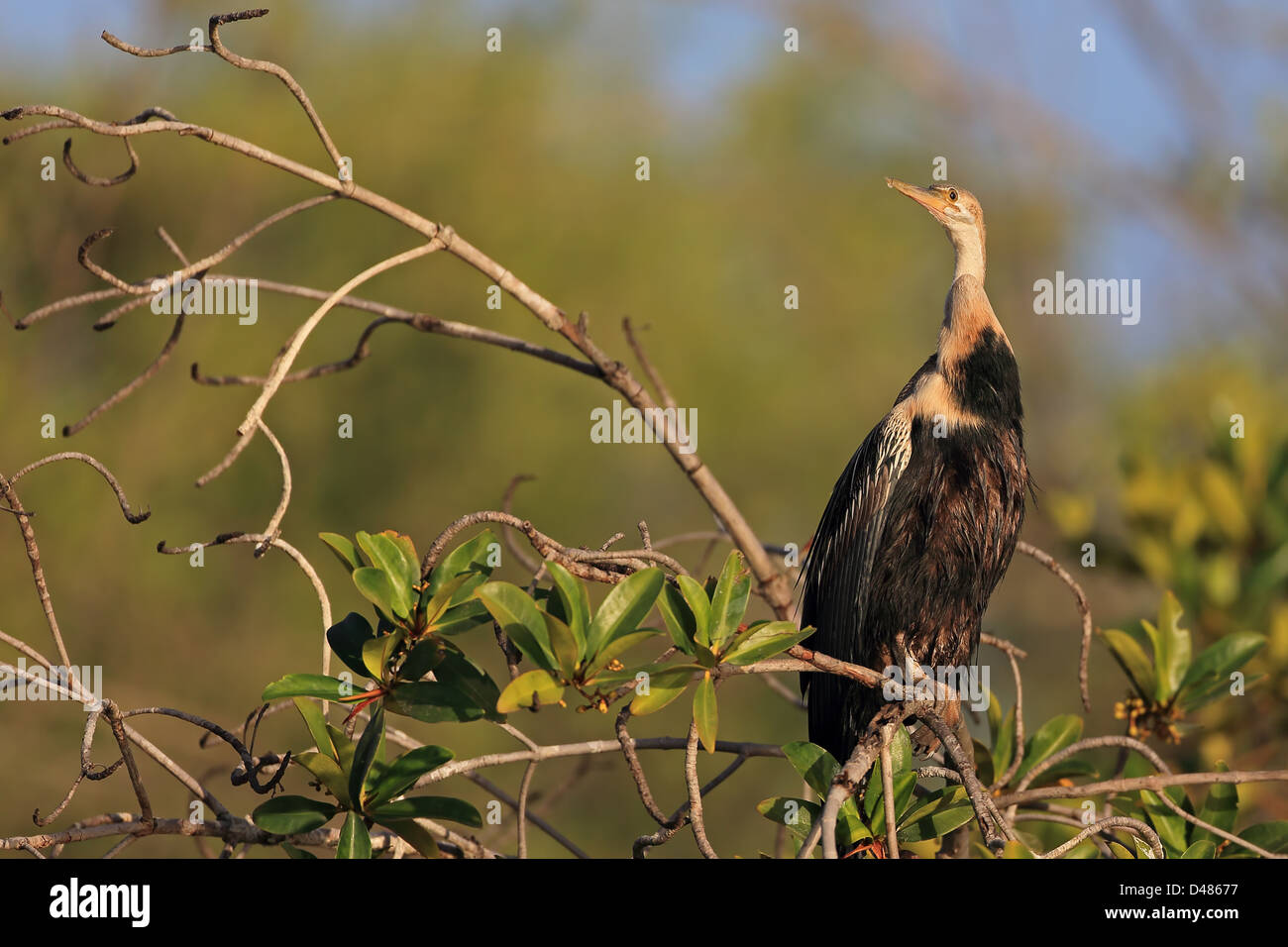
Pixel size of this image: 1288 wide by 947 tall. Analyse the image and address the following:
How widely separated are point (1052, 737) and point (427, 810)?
160 centimetres

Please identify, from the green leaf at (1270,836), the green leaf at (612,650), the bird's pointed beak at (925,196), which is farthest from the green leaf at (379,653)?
the bird's pointed beak at (925,196)

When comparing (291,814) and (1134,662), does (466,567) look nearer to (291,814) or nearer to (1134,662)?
Result: (291,814)

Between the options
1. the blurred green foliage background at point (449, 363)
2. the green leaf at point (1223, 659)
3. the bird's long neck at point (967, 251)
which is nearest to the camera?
the green leaf at point (1223, 659)

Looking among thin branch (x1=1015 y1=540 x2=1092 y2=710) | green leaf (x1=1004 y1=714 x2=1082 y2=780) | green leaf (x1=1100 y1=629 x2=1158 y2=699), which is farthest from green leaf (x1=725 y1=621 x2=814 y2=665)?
green leaf (x1=1100 y1=629 x2=1158 y2=699)

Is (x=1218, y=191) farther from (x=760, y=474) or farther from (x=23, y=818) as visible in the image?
(x=23, y=818)

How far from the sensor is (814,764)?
2.15m

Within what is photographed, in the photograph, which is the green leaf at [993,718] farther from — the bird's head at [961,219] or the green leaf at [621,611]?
the green leaf at [621,611]

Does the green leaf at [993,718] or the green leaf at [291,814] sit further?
the green leaf at [993,718]

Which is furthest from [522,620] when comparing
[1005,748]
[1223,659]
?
[1223,659]

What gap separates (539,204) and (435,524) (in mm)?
3887

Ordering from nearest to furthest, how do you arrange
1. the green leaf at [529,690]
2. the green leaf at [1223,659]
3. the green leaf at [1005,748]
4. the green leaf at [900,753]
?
1. the green leaf at [529,690]
2. the green leaf at [900,753]
3. the green leaf at [1005,748]
4. the green leaf at [1223,659]

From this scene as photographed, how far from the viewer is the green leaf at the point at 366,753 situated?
6.40ft

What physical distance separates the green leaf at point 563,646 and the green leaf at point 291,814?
20.2 inches
